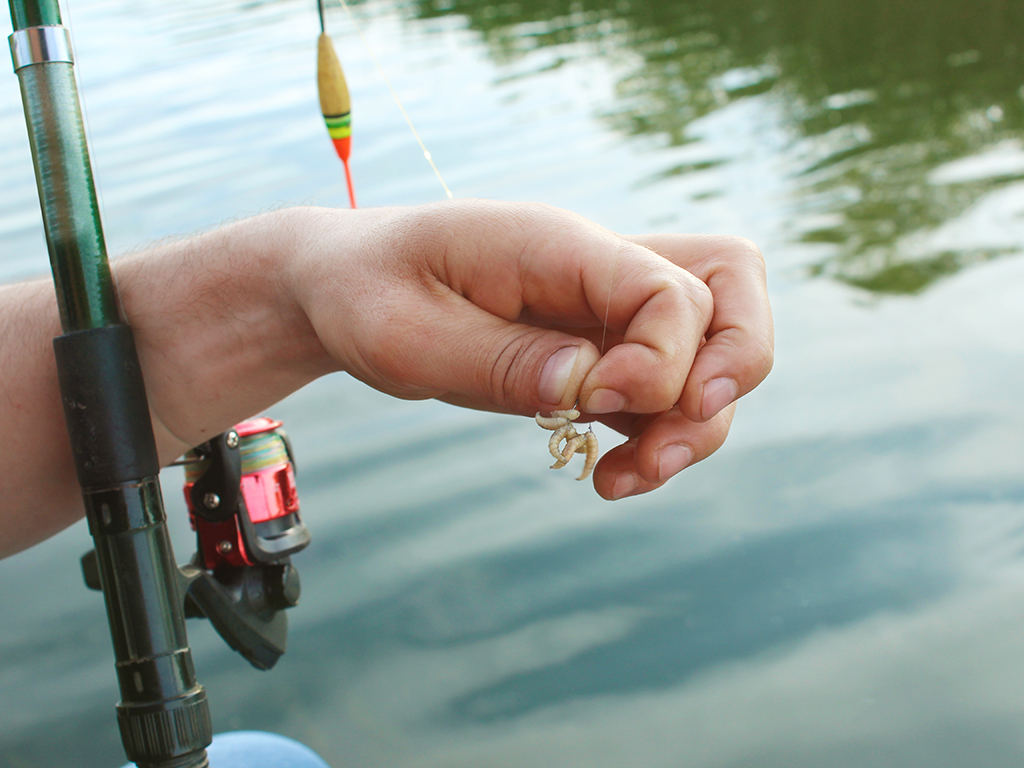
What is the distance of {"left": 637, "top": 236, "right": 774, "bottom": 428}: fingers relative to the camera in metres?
1.08

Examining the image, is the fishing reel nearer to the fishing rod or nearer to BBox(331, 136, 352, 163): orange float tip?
the fishing rod

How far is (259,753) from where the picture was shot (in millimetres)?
1579

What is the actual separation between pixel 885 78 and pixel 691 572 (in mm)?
5477

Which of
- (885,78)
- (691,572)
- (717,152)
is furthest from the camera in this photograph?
(885,78)

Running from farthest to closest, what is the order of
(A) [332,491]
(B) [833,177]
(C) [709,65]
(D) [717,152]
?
(C) [709,65], (D) [717,152], (B) [833,177], (A) [332,491]

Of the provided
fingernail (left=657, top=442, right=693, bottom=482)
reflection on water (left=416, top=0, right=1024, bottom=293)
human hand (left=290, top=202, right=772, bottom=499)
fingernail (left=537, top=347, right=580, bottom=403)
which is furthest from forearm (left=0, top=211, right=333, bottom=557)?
reflection on water (left=416, top=0, right=1024, bottom=293)

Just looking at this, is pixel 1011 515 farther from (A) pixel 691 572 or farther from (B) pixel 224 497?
(B) pixel 224 497

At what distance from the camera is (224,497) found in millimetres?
1411

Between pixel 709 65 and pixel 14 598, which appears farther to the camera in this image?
pixel 709 65

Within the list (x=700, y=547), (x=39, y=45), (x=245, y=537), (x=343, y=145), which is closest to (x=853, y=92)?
(x=700, y=547)

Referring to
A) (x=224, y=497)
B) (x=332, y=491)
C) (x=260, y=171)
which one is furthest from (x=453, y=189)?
(x=224, y=497)

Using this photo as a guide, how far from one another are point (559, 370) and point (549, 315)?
194mm

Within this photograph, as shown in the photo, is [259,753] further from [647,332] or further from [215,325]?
[647,332]

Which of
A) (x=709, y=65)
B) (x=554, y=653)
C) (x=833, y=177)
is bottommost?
(x=554, y=653)
